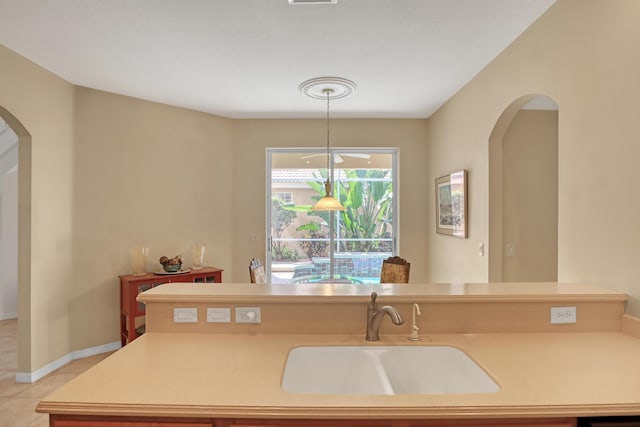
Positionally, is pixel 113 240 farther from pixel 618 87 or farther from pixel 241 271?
pixel 618 87

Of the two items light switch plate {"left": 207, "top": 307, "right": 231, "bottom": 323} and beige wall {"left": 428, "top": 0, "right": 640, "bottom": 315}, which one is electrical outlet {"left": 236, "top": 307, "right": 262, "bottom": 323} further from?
beige wall {"left": 428, "top": 0, "right": 640, "bottom": 315}

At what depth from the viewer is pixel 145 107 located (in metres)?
3.77

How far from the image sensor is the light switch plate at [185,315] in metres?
1.59

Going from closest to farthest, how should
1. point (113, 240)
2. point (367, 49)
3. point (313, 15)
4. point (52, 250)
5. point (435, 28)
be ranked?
1. point (313, 15)
2. point (435, 28)
3. point (367, 49)
4. point (52, 250)
5. point (113, 240)

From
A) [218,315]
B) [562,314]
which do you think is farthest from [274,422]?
[562,314]

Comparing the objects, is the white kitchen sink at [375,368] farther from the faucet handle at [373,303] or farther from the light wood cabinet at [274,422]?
the light wood cabinet at [274,422]

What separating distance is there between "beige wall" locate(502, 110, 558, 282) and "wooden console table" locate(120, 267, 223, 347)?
3.00 meters

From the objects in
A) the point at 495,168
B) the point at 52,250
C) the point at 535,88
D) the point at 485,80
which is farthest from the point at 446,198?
the point at 52,250

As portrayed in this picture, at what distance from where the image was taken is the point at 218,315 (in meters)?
1.58

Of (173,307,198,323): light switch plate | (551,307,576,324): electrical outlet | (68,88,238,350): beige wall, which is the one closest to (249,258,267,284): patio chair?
(68,88,238,350): beige wall

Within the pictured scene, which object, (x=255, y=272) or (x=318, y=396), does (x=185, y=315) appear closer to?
(x=318, y=396)

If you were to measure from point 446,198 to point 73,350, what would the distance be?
12.9 ft

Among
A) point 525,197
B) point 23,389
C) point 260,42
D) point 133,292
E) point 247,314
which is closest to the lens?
point 247,314

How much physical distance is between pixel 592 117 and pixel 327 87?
6.97ft
